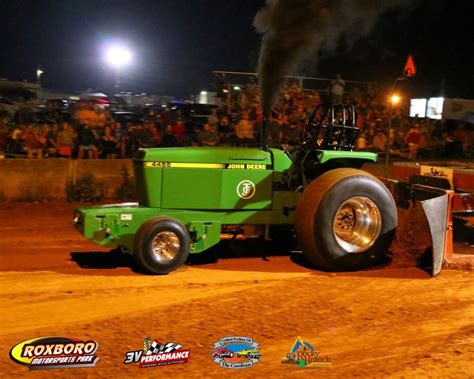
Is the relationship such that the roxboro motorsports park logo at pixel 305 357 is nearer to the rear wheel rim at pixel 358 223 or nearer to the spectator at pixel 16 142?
the rear wheel rim at pixel 358 223

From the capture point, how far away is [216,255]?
26.5 ft

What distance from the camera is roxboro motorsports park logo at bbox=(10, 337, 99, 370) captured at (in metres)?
4.33

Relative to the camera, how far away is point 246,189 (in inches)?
290

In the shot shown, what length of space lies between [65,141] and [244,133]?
4.13 meters

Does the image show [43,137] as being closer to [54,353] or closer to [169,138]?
[169,138]

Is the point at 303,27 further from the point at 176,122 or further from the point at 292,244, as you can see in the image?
the point at 176,122

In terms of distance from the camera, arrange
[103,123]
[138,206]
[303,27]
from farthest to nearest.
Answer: [103,123], [303,27], [138,206]

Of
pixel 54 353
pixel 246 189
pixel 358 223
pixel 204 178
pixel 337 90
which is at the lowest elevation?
pixel 54 353

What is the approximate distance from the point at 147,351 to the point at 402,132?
14.8 metres

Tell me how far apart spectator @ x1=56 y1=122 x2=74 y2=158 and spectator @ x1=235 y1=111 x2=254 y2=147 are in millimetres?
3845

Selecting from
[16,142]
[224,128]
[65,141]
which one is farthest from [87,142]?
[224,128]

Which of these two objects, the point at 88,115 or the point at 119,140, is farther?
the point at 88,115

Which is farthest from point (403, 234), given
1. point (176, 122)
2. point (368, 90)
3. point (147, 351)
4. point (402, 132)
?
point (368, 90)


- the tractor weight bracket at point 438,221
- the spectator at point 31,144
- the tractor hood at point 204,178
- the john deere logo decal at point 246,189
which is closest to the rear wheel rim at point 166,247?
the tractor hood at point 204,178
